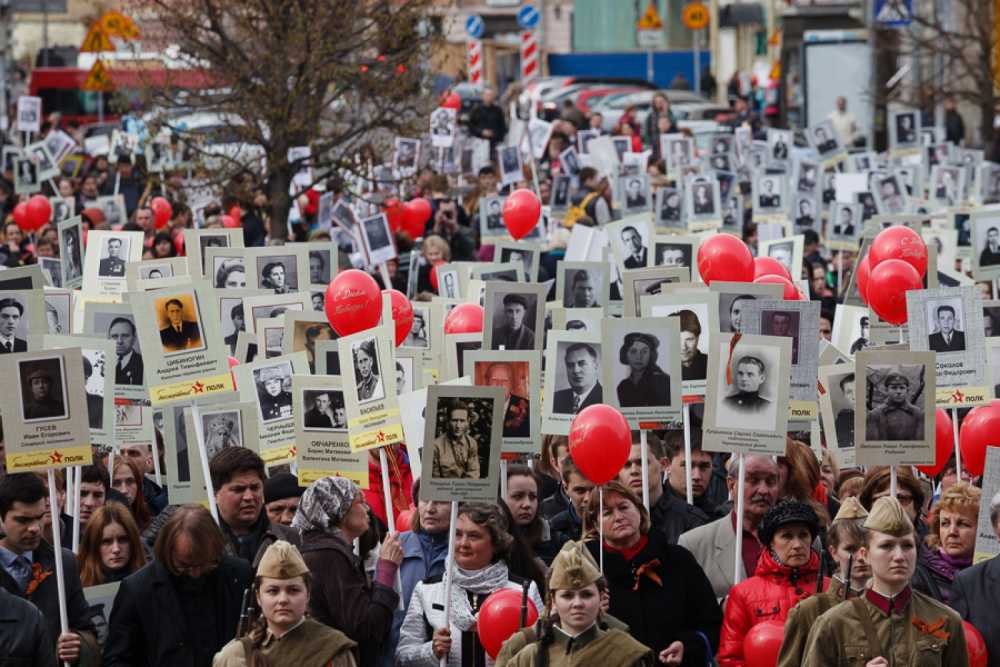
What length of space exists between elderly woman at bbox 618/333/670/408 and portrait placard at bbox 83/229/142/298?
5.27 meters

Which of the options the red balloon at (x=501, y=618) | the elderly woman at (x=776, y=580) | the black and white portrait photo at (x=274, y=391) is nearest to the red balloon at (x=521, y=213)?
the black and white portrait photo at (x=274, y=391)

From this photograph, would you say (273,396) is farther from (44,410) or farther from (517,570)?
(517,570)

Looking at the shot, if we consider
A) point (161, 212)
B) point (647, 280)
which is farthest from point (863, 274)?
point (161, 212)

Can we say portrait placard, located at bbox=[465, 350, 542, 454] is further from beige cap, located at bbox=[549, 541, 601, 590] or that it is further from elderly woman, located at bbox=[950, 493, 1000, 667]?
beige cap, located at bbox=[549, 541, 601, 590]

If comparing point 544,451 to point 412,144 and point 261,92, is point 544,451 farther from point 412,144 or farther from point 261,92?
point 412,144

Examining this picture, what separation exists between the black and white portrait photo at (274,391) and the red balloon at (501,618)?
273 centimetres

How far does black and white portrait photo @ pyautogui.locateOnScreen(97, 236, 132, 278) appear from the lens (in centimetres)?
1491

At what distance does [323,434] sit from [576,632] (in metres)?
3.21

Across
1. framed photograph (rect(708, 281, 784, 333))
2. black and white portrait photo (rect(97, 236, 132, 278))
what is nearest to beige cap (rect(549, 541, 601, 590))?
framed photograph (rect(708, 281, 784, 333))

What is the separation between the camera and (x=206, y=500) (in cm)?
1045

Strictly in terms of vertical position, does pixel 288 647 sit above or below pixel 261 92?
below

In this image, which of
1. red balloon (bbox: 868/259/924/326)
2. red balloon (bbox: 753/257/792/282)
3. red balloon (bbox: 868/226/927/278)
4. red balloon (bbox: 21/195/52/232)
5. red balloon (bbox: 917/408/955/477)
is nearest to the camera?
red balloon (bbox: 917/408/955/477)

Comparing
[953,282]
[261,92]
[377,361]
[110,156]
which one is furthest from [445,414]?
[110,156]

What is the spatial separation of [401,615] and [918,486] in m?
Result: 2.47
